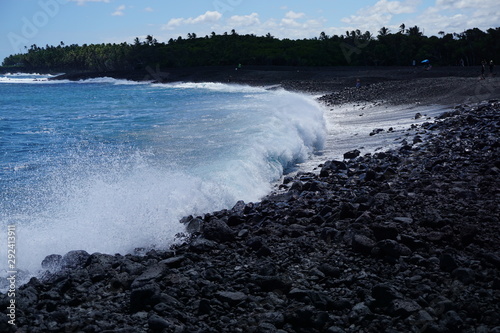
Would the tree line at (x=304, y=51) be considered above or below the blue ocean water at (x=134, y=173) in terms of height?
above

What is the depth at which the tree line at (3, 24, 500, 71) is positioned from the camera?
60938 mm

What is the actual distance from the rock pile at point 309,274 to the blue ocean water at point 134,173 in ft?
2.63

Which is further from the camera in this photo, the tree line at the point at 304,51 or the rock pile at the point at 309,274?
the tree line at the point at 304,51

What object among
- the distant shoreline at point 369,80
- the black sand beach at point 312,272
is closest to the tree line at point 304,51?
the distant shoreline at point 369,80

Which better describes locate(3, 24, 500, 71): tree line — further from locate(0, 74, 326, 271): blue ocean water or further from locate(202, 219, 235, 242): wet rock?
locate(202, 219, 235, 242): wet rock

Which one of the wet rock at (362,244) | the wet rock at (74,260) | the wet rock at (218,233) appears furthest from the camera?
the wet rock at (218,233)

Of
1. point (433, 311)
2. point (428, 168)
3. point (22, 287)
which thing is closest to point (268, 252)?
point (433, 311)

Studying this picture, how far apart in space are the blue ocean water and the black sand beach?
27.9 inches

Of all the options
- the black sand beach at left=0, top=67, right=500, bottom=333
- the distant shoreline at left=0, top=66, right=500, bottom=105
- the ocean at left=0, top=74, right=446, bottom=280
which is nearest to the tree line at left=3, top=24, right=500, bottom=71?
the distant shoreline at left=0, top=66, right=500, bottom=105

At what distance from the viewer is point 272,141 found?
1397cm

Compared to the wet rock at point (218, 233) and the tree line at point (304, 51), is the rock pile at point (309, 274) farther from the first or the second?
the tree line at point (304, 51)

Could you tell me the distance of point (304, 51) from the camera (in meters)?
82.8

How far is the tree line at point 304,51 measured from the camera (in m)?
60.9

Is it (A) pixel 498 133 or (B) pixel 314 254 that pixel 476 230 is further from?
(A) pixel 498 133
